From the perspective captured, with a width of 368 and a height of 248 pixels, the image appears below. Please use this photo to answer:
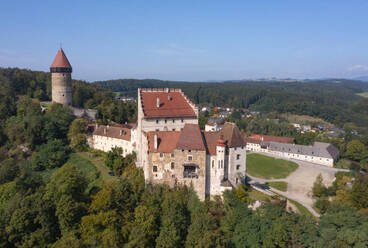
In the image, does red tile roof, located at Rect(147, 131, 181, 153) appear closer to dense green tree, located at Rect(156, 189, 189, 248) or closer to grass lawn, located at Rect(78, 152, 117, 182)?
dense green tree, located at Rect(156, 189, 189, 248)

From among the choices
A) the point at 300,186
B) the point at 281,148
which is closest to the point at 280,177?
the point at 300,186

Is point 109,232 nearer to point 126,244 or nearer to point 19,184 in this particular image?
point 126,244

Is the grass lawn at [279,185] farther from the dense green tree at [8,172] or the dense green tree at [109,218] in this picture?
the dense green tree at [8,172]

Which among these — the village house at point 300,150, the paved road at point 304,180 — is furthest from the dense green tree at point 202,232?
the village house at point 300,150

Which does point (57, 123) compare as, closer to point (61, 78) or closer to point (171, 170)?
point (61, 78)

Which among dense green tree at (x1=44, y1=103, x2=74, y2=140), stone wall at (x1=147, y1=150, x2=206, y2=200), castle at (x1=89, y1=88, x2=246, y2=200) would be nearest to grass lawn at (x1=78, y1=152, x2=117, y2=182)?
dense green tree at (x1=44, y1=103, x2=74, y2=140)

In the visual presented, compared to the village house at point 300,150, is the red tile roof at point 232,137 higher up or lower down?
higher up

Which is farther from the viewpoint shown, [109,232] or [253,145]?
[253,145]
